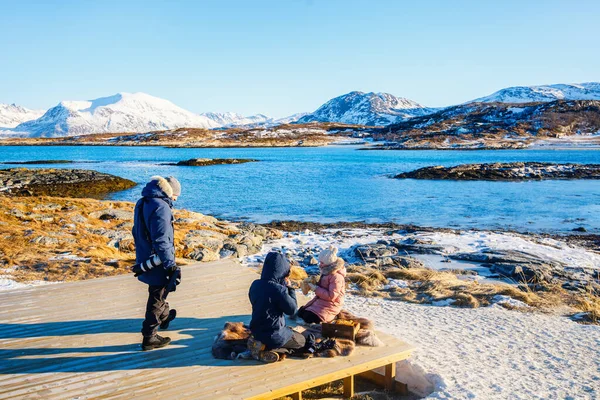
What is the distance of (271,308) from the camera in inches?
227

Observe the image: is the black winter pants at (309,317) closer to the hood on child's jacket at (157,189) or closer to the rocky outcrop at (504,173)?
the hood on child's jacket at (157,189)

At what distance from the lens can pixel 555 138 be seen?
113188 millimetres

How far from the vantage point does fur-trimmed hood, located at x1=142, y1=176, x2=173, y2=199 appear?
19.6 feet

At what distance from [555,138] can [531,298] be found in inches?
4635

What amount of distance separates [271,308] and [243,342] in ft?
2.39

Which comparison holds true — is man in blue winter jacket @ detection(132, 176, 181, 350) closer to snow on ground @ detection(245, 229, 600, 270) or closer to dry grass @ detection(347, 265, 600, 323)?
dry grass @ detection(347, 265, 600, 323)

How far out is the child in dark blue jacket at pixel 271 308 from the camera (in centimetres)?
565

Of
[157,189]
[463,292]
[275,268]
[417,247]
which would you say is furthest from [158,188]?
[417,247]

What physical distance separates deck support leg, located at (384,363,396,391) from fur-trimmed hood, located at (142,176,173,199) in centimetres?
374

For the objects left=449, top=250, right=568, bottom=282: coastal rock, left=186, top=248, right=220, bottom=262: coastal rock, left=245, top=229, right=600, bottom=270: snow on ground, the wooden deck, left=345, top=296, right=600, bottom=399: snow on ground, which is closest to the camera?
the wooden deck

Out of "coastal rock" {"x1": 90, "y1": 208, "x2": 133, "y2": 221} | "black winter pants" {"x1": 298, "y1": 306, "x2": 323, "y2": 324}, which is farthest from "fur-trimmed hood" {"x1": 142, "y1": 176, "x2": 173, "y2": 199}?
"coastal rock" {"x1": 90, "y1": 208, "x2": 133, "y2": 221}

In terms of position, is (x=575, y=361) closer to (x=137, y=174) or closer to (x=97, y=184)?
(x=97, y=184)

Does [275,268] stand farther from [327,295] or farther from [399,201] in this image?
[399,201]

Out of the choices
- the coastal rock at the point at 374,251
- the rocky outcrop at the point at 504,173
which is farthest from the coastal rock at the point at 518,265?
the rocky outcrop at the point at 504,173
